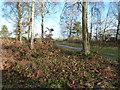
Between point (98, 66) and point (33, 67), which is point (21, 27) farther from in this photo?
point (98, 66)

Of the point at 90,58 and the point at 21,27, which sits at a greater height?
the point at 21,27

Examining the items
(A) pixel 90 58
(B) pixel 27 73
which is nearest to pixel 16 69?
(B) pixel 27 73

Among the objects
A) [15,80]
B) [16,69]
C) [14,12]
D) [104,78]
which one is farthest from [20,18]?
[104,78]

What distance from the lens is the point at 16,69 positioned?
7.52 metres

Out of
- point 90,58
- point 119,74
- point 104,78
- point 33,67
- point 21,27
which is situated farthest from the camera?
point 21,27

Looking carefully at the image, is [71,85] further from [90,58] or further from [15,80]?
[90,58]

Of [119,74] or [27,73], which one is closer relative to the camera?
[119,74]

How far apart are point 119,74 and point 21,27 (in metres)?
14.2

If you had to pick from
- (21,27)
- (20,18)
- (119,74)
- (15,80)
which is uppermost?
(20,18)

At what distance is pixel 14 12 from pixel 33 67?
36.1 ft

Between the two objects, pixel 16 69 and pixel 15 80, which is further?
pixel 16 69

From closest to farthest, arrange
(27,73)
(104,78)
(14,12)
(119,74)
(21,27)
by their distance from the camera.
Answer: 1. (104,78)
2. (119,74)
3. (27,73)
4. (14,12)
5. (21,27)

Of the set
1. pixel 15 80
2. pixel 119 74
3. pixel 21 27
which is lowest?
pixel 15 80

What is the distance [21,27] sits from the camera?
1650 centimetres
